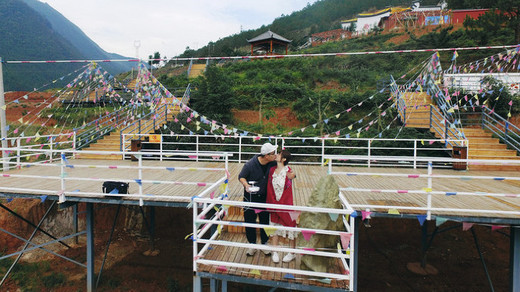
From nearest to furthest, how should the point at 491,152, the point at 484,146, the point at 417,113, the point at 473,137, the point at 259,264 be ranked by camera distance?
1. the point at 259,264
2. the point at 491,152
3. the point at 484,146
4. the point at 473,137
5. the point at 417,113

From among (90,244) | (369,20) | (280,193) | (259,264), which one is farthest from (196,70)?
(369,20)

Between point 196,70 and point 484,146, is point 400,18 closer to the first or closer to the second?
point 196,70

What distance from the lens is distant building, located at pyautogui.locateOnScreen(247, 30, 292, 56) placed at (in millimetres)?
34062

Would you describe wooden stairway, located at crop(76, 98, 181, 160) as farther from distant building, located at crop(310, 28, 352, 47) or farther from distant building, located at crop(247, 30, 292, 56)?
distant building, located at crop(310, 28, 352, 47)

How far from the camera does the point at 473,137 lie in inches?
445

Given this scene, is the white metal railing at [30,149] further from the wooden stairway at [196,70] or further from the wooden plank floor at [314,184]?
the wooden stairway at [196,70]

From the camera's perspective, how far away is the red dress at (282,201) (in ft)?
13.8

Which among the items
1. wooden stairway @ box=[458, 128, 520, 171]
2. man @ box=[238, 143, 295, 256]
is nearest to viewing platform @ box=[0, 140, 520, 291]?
man @ box=[238, 143, 295, 256]

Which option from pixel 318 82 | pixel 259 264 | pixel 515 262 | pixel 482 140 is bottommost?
pixel 515 262

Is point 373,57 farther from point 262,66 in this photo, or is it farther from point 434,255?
point 434,255

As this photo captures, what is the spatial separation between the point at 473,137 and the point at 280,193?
10770 mm

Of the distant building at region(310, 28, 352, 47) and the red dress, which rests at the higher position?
the distant building at region(310, 28, 352, 47)

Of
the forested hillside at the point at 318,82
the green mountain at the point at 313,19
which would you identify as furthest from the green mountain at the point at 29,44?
the forested hillside at the point at 318,82

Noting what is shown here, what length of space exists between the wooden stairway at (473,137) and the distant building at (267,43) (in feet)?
74.0
